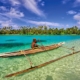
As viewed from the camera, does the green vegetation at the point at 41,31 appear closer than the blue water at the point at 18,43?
No

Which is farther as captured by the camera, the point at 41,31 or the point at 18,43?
the point at 41,31

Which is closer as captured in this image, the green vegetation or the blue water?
the blue water

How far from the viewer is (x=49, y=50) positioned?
1223 centimetres

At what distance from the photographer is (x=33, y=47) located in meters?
10.6

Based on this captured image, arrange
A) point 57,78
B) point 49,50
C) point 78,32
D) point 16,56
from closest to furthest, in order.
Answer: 1. point 57,78
2. point 16,56
3. point 49,50
4. point 78,32

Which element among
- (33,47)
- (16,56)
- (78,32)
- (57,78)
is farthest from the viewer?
(78,32)

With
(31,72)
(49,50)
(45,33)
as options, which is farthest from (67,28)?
(31,72)

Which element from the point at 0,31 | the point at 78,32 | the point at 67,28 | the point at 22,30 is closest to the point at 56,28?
the point at 67,28

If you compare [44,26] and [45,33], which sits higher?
[44,26]

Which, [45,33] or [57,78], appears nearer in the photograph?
[57,78]

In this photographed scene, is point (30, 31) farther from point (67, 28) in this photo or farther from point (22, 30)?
point (67, 28)

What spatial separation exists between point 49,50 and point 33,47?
232 cm

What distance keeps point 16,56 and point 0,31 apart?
71.4 m

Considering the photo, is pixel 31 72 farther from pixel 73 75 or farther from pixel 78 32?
pixel 78 32
